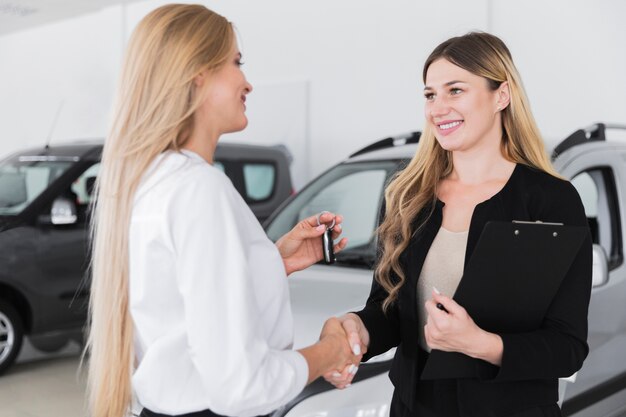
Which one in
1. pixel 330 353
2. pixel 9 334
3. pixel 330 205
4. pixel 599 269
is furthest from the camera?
pixel 9 334

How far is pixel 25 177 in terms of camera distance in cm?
489

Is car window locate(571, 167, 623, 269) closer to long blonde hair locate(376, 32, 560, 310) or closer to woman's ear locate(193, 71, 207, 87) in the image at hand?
long blonde hair locate(376, 32, 560, 310)

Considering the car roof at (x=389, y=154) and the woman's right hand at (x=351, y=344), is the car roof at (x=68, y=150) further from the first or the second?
the woman's right hand at (x=351, y=344)

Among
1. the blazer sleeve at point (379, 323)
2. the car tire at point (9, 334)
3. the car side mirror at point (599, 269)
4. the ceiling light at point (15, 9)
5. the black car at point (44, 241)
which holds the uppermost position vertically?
the ceiling light at point (15, 9)

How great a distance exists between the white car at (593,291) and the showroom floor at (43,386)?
5.62 ft

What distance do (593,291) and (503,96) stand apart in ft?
4.55

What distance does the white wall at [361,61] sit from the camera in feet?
17.8

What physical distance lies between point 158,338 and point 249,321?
16 centimetres

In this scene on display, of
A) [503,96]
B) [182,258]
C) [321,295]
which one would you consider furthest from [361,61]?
[182,258]

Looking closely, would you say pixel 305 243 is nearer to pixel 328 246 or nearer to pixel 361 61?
pixel 328 246

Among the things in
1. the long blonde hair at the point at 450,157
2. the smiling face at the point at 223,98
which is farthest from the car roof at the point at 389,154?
the smiling face at the point at 223,98

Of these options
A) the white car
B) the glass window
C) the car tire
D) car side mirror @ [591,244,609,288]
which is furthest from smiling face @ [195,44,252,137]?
the glass window

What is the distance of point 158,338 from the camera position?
3.58 ft

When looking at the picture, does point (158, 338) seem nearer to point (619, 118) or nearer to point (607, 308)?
point (607, 308)
